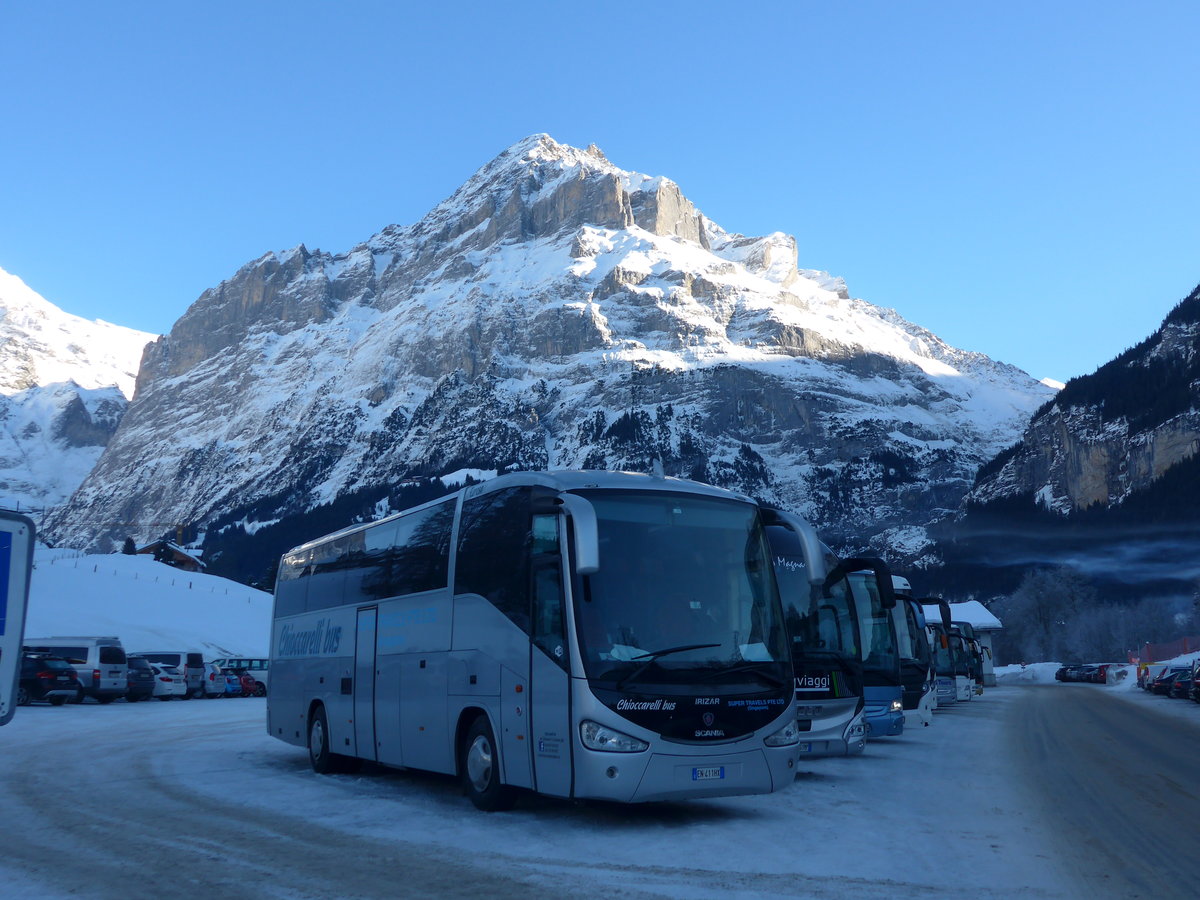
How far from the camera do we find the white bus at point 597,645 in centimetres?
916

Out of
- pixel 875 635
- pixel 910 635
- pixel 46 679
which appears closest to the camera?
pixel 875 635

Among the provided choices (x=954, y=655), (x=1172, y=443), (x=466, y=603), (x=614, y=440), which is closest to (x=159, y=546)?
(x=614, y=440)

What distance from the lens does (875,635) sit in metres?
18.3

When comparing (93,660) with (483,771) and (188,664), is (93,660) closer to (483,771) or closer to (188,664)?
(188,664)

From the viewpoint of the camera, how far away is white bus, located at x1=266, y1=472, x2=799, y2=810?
360 inches

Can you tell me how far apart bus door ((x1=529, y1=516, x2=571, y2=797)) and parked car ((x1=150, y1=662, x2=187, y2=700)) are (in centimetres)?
2941

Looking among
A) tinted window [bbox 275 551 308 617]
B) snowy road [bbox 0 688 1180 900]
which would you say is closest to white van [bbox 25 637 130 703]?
tinted window [bbox 275 551 308 617]

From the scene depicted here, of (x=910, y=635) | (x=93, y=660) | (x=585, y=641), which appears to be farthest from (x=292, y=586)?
(x=93, y=660)

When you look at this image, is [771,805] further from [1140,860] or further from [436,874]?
[436,874]

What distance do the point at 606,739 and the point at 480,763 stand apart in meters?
2.02

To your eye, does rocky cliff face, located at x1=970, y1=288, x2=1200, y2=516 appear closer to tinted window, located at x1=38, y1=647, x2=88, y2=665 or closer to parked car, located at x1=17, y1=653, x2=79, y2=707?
tinted window, located at x1=38, y1=647, x2=88, y2=665

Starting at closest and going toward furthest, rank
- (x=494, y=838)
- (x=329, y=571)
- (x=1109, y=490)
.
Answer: (x=494, y=838)
(x=329, y=571)
(x=1109, y=490)

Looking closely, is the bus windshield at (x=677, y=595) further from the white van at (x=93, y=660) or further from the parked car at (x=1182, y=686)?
the parked car at (x=1182, y=686)

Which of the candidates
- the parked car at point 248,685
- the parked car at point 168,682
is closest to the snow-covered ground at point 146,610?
the parked car at point 248,685
